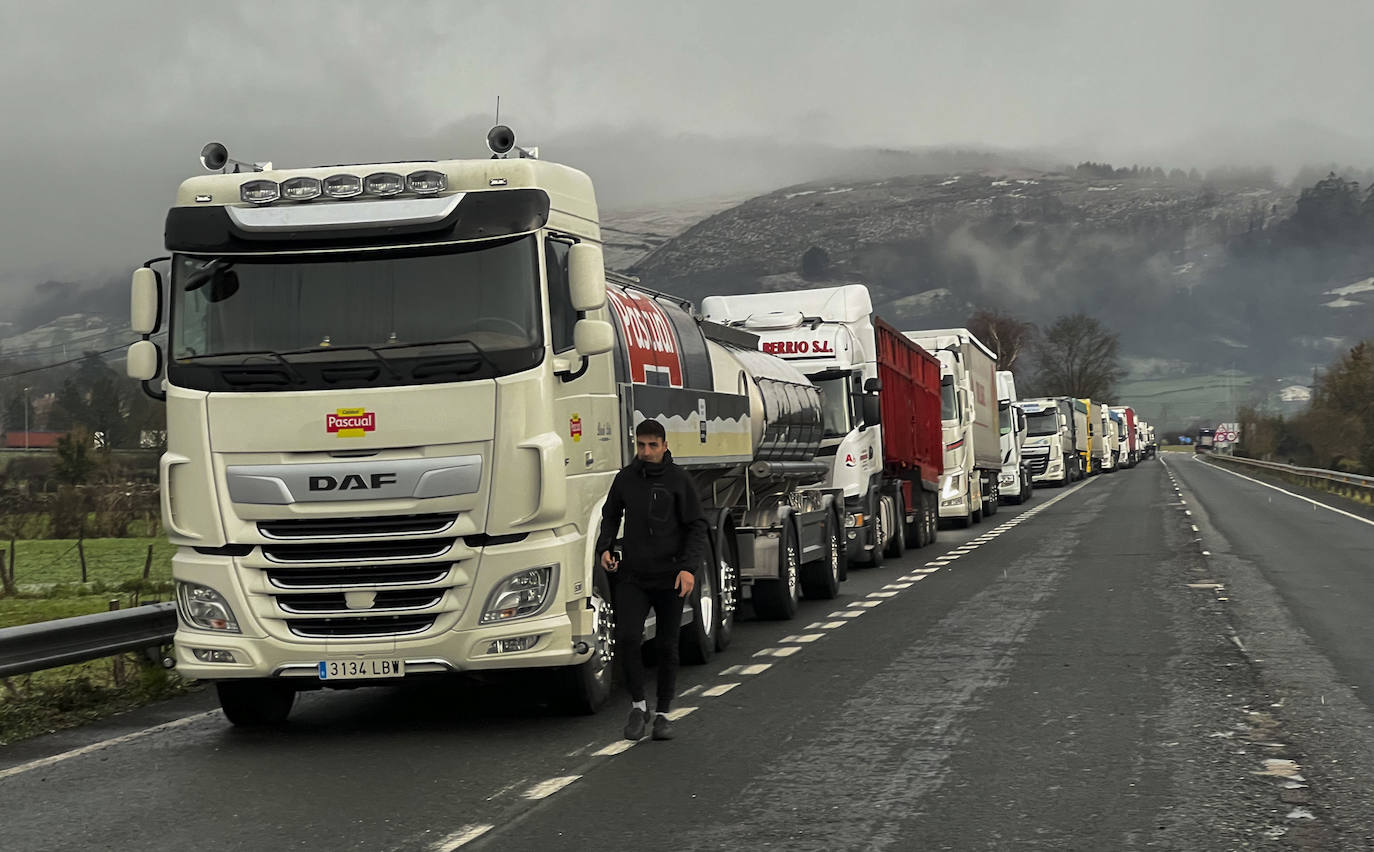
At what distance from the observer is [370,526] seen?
30.2 feet

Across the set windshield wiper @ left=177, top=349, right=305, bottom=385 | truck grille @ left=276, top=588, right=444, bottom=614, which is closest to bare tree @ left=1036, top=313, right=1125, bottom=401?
truck grille @ left=276, top=588, right=444, bottom=614

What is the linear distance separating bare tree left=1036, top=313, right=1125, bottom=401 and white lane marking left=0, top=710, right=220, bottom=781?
481 ft

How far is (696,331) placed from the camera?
46.6 feet

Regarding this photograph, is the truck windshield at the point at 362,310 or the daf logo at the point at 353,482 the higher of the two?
the truck windshield at the point at 362,310

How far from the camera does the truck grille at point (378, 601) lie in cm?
927

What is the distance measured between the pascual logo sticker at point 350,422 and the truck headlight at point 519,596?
3.67 ft

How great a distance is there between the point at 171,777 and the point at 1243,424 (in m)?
169

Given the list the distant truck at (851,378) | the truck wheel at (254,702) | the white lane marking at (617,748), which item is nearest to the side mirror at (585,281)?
the white lane marking at (617,748)

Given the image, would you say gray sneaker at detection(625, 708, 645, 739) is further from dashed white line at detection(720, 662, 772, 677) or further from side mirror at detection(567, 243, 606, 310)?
dashed white line at detection(720, 662, 772, 677)

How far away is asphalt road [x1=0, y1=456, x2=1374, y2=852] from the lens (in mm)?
6953

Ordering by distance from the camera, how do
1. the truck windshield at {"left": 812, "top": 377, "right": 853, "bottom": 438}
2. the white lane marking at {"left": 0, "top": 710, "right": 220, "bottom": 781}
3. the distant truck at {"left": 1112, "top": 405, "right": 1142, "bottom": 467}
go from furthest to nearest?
the distant truck at {"left": 1112, "top": 405, "right": 1142, "bottom": 467} → the truck windshield at {"left": 812, "top": 377, "right": 853, "bottom": 438} → the white lane marking at {"left": 0, "top": 710, "right": 220, "bottom": 781}

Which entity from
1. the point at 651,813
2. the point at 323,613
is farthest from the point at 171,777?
the point at 651,813

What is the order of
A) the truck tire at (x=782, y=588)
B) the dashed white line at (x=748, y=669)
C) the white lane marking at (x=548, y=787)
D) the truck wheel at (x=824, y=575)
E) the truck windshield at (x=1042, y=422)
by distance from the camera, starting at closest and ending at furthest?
1. the white lane marking at (x=548, y=787)
2. the dashed white line at (x=748, y=669)
3. the truck tire at (x=782, y=588)
4. the truck wheel at (x=824, y=575)
5. the truck windshield at (x=1042, y=422)

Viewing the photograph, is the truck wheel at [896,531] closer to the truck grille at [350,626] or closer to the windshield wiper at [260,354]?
the truck grille at [350,626]
